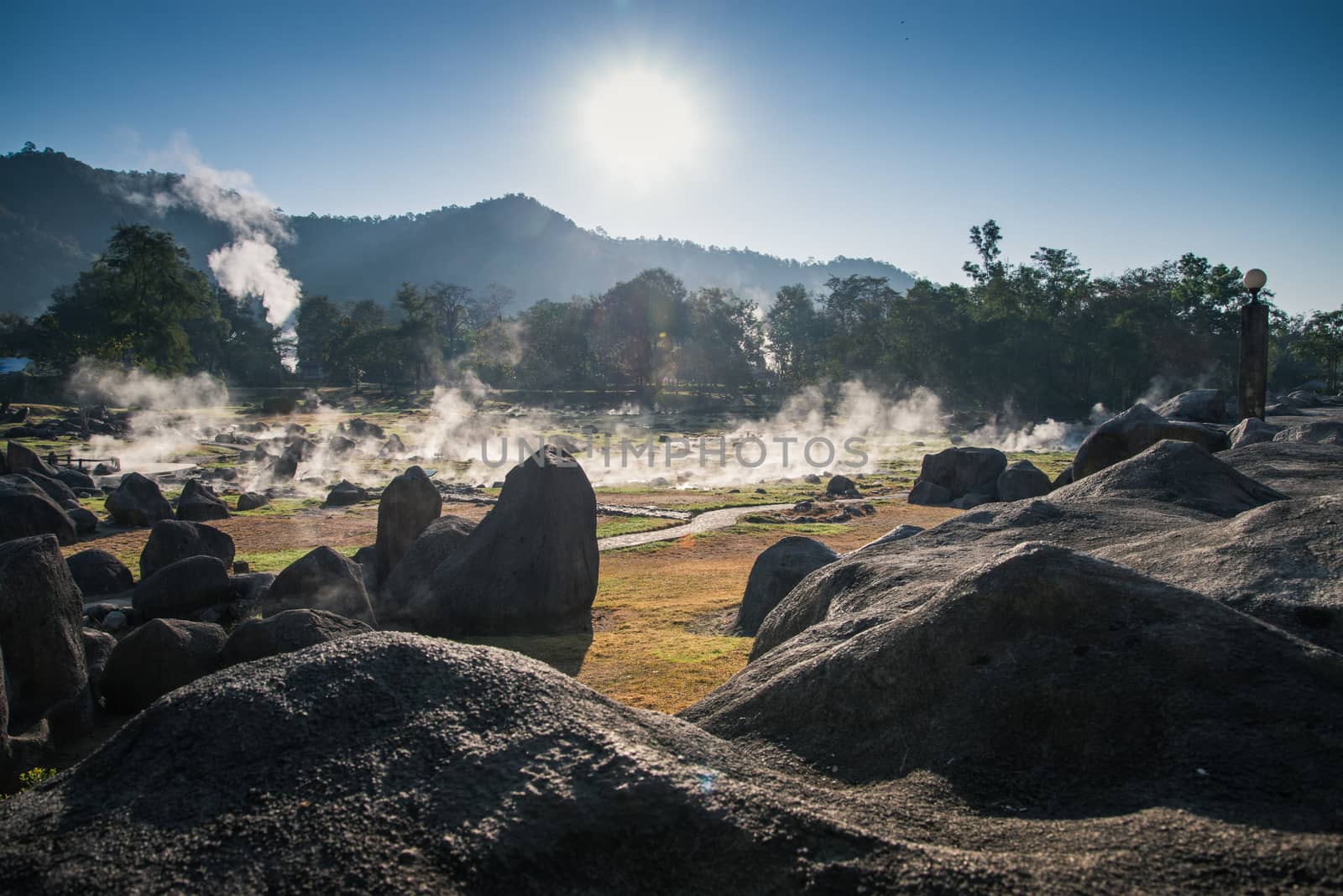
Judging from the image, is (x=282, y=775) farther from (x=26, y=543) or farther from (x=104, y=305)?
(x=104, y=305)

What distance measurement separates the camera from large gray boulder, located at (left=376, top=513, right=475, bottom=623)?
14.1m

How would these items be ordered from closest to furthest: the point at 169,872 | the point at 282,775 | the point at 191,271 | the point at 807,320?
the point at 169,872
the point at 282,775
the point at 191,271
the point at 807,320

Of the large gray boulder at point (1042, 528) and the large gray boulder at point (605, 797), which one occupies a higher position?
the large gray boulder at point (1042, 528)

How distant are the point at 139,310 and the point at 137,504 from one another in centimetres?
4787

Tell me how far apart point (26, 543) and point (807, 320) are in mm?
106027

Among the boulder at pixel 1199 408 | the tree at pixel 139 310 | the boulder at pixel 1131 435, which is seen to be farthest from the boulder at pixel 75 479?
the boulder at pixel 1199 408

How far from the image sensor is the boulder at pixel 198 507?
28766mm

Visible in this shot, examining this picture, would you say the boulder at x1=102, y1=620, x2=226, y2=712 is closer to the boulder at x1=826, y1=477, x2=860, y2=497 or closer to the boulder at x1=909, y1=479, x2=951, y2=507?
the boulder at x1=909, y1=479, x2=951, y2=507

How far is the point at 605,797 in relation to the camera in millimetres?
3248

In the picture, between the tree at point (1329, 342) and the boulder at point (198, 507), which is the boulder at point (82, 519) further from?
the tree at point (1329, 342)

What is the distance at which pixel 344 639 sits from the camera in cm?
409

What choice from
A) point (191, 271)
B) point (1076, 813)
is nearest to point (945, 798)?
point (1076, 813)

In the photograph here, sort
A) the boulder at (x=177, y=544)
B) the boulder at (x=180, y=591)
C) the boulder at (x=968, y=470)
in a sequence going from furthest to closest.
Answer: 1. the boulder at (x=968, y=470)
2. the boulder at (x=177, y=544)
3. the boulder at (x=180, y=591)

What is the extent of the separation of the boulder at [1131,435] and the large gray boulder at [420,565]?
12.3 meters
